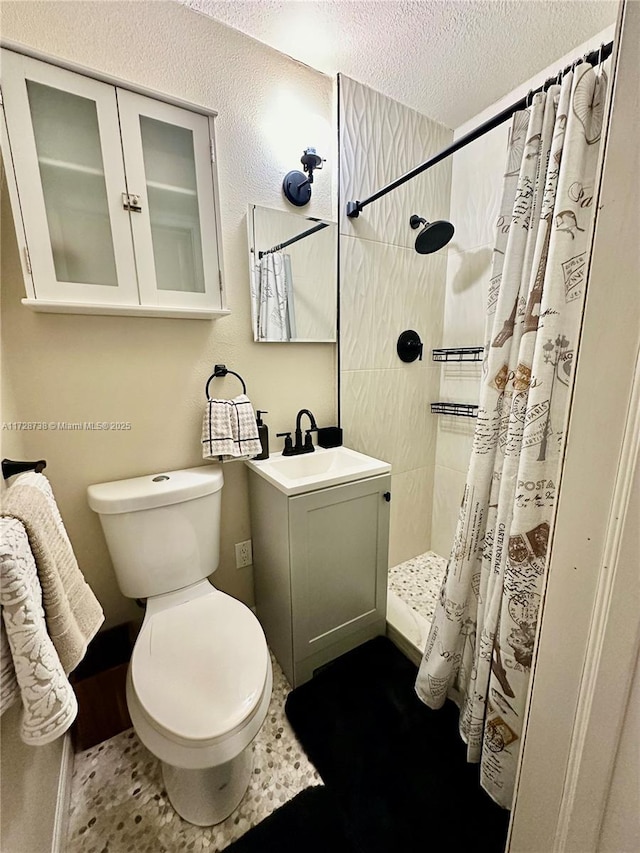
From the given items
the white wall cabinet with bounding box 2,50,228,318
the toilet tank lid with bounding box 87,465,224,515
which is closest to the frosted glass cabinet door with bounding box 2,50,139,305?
the white wall cabinet with bounding box 2,50,228,318

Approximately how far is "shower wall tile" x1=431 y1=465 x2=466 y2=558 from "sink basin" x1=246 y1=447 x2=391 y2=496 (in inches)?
28.3

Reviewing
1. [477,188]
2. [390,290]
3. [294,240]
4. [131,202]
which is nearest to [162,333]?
[131,202]

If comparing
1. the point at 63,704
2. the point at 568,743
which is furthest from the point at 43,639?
the point at 568,743

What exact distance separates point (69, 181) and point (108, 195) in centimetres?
10

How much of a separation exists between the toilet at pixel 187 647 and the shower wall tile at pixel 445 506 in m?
1.35

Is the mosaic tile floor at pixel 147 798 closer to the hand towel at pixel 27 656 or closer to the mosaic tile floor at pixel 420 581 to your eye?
the hand towel at pixel 27 656

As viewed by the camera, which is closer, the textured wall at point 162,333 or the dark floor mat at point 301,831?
the dark floor mat at point 301,831

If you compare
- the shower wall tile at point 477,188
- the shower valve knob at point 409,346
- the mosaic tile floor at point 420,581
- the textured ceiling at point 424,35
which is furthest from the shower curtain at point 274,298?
the mosaic tile floor at point 420,581

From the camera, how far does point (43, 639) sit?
0.59 metres

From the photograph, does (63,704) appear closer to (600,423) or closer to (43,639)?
(43,639)

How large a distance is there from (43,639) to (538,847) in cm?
93

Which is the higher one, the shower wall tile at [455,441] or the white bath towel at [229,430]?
the white bath towel at [229,430]

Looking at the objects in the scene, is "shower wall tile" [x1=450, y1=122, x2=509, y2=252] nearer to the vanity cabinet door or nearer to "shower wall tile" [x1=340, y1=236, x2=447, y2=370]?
"shower wall tile" [x1=340, y1=236, x2=447, y2=370]

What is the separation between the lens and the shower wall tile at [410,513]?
1.99 m
